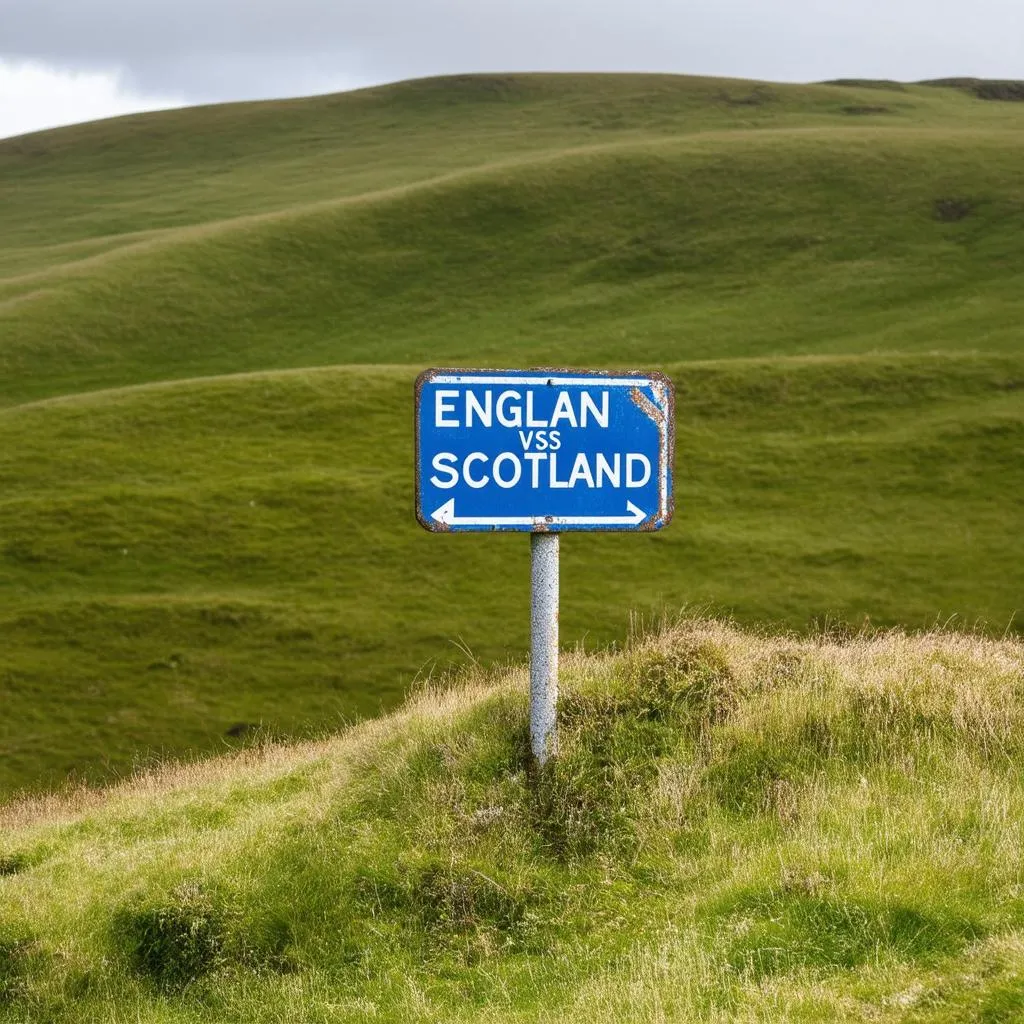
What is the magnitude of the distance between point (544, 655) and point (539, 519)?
3.38 ft

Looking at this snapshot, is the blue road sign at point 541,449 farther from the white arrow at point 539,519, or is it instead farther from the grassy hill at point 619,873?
the grassy hill at point 619,873

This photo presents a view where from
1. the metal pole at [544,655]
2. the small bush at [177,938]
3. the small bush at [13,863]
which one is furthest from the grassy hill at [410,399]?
the metal pole at [544,655]

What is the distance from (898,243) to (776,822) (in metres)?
82.0

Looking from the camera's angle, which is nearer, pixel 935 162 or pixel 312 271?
pixel 312 271

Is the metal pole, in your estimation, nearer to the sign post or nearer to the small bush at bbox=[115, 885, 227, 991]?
the sign post

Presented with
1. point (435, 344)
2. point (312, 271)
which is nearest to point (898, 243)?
point (435, 344)

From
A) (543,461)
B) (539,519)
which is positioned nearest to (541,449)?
(543,461)

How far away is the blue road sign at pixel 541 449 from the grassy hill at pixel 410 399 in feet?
77.6

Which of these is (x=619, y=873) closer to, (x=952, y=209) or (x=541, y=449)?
(x=541, y=449)

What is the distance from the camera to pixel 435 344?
75.7m

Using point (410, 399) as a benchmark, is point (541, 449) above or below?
below

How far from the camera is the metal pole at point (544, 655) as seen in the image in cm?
879

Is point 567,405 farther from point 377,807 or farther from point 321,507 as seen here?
point 321,507

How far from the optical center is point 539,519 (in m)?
9.12
